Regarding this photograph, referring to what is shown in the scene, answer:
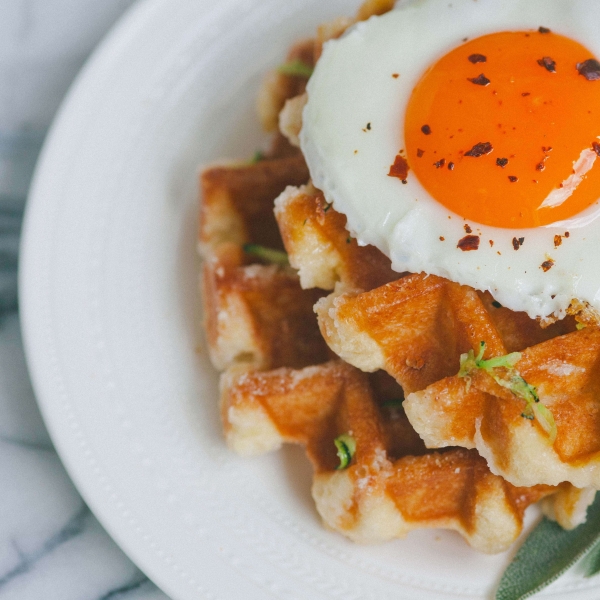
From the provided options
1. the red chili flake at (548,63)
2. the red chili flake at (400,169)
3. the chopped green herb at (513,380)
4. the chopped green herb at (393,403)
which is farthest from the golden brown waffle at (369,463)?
the red chili flake at (548,63)

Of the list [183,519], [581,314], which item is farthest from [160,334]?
[581,314]

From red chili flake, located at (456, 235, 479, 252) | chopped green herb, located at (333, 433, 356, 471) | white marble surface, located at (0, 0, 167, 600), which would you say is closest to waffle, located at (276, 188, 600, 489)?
red chili flake, located at (456, 235, 479, 252)

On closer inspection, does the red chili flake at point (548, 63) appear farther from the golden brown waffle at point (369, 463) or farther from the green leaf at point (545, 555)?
the green leaf at point (545, 555)

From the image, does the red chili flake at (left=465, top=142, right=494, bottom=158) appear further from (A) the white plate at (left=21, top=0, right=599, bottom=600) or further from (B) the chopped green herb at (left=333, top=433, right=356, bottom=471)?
(A) the white plate at (left=21, top=0, right=599, bottom=600)

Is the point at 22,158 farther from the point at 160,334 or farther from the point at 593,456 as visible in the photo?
the point at 593,456

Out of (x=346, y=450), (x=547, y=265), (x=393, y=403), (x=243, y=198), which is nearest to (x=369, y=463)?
(x=346, y=450)

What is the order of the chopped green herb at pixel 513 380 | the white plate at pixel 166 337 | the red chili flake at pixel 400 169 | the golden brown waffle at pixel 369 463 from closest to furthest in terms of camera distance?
the chopped green herb at pixel 513 380 → the red chili flake at pixel 400 169 → the golden brown waffle at pixel 369 463 → the white plate at pixel 166 337
